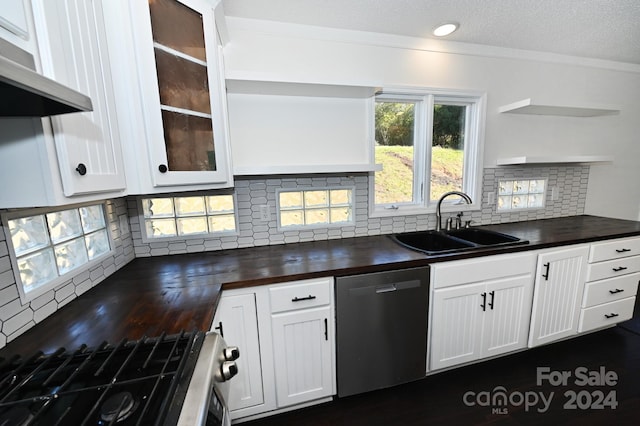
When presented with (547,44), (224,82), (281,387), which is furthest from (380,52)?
(281,387)

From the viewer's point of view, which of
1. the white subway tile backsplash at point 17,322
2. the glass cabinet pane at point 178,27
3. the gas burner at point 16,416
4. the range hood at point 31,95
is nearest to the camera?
the range hood at point 31,95

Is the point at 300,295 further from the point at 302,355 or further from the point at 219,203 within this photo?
the point at 219,203

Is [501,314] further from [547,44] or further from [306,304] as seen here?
[547,44]

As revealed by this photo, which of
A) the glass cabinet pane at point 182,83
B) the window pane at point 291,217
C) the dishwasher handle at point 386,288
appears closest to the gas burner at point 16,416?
the glass cabinet pane at point 182,83

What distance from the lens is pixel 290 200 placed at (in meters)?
1.92

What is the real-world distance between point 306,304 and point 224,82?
52.3 inches

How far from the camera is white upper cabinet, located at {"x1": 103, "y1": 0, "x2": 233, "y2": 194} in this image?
104cm

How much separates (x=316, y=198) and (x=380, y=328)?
1008 mm

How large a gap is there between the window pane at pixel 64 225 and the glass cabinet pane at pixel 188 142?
54 centimetres

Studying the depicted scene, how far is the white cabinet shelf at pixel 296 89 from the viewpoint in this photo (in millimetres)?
1486

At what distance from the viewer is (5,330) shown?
85cm

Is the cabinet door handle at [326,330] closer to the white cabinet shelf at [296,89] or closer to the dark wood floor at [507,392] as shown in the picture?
the dark wood floor at [507,392]

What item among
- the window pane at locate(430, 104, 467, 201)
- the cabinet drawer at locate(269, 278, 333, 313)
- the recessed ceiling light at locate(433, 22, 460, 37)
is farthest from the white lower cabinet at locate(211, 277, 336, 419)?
the recessed ceiling light at locate(433, 22, 460, 37)

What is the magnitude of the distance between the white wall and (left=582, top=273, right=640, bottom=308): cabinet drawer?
2.93 ft
